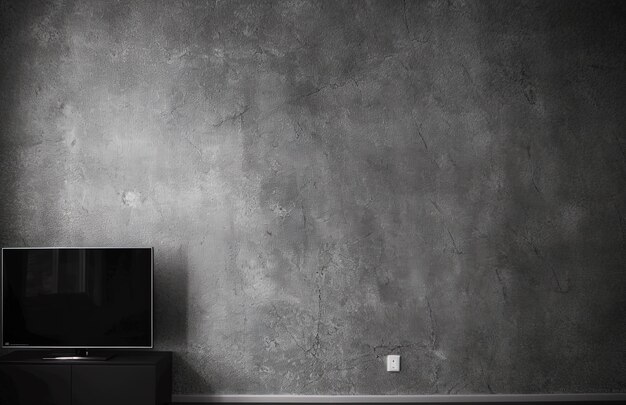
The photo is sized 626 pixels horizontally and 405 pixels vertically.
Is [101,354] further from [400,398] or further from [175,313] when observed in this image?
[400,398]

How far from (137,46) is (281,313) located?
2.02m

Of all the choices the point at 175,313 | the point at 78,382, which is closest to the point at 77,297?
the point at 78,382

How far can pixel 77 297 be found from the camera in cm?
312

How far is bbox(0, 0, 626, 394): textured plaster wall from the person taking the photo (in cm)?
336

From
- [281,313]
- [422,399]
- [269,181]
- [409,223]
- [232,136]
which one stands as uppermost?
[232,136]

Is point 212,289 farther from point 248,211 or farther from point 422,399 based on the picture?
point 422,399

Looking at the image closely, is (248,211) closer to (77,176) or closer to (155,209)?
(155,209)

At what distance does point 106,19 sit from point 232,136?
1155 millimetres

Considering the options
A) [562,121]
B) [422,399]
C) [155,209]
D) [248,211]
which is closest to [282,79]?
[248,211]

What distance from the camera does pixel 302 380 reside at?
11.0 feet

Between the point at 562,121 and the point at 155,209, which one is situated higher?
the point at 562,121

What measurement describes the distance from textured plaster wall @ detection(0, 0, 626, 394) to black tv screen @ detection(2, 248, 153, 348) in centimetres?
26

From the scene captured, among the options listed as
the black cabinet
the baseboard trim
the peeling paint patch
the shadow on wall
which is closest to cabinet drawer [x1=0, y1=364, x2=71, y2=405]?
the black cabinet

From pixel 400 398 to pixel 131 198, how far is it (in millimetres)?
Result: 2208
